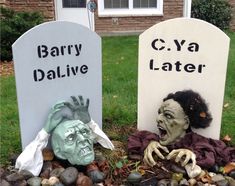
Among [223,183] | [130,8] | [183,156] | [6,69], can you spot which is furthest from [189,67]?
[130,8]

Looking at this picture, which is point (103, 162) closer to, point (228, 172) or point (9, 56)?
point (228, 172)

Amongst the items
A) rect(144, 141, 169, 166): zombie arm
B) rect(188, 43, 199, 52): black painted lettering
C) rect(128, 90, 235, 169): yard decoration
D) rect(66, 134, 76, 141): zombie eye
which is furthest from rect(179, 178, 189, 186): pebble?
rect(188, 43, 199, 52): black painted lettering

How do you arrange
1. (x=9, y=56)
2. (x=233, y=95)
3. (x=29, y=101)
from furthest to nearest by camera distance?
(x=9, y=56)
(x=233, y=95)
(x=29, y=101)

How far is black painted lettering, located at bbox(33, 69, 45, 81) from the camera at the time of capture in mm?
2648

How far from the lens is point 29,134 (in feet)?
9.00

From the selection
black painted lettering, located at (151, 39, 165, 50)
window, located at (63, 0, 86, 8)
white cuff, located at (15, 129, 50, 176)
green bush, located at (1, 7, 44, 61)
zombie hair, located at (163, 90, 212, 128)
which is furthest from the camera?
window, located at (63, 0, 86, 8)

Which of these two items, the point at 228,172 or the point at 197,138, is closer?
the point at 228,172

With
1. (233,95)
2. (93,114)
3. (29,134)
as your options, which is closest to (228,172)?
(93,114)

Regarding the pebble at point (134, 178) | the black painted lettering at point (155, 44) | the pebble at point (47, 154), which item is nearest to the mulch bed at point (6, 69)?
the pebble at point (47, 154)

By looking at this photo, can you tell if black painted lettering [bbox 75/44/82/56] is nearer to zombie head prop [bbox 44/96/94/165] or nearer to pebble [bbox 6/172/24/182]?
zombie head prop [bbox 44/96/94/165]

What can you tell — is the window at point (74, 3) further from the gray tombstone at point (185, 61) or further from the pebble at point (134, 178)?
the pebble at point (134, 178)

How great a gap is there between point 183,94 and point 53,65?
957mm

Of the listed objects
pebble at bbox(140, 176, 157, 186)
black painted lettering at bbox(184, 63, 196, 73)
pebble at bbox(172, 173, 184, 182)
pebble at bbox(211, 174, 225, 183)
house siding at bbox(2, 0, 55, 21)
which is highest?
house siding at bbox(2, 0, 55, 21)

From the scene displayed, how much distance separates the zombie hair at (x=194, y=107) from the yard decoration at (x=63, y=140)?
69 cm
